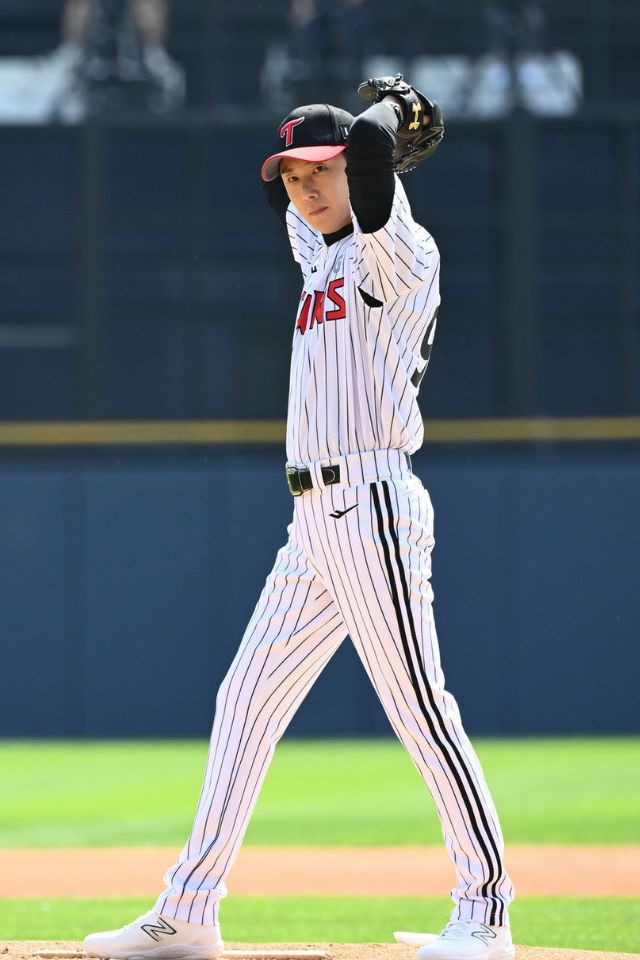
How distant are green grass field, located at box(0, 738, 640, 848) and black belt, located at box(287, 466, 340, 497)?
3625 mm

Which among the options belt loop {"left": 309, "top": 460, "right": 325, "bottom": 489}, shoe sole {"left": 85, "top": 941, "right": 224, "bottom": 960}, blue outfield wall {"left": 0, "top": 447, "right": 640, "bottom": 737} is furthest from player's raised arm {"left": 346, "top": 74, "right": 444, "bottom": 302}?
blue outfield wall {"left": 0, "top": 447, "right": 640, "bottom": 737}

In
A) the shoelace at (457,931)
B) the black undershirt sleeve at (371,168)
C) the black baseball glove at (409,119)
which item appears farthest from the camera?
the black baseball glove at (409,119)

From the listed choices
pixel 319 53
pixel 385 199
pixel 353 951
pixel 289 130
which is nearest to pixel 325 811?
pixel 353 951

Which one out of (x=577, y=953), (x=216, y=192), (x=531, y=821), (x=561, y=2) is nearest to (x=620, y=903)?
(x=577, y=953)

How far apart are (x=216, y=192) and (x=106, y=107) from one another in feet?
3.11

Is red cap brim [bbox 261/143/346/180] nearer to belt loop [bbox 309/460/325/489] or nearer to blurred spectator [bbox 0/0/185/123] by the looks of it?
belt loop [bbox 309/460/325/489]

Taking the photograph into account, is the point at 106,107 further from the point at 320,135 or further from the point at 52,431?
the point at 320,135

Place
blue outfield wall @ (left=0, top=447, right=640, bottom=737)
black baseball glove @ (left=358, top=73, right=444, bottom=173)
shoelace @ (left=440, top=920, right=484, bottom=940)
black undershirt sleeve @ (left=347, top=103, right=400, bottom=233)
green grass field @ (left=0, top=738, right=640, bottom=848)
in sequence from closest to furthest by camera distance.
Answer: black undershirt sleeve @ (left=347, top=103, right=400, bottom=233), shoelace @ (left=440, top=920, right=484, bottom=940), black baseball glove @ (left=358, top=73, right=444, bottom=173), green grass field @ (left=0, top=738, right=640, bottom=848), blue outfield wall @ (left=0, top=447, right=640, bottom=737)

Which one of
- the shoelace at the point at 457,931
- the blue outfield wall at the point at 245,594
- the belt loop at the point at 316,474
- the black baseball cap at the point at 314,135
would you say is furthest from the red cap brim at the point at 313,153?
the blue outfield wall at the point at 245,594

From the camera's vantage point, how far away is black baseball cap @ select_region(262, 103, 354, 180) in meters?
2.94

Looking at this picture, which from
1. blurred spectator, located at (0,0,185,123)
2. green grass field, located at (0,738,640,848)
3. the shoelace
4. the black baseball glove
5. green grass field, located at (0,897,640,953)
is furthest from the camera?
blurred spectator, located at (0,0,185,123)

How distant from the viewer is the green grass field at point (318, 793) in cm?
662

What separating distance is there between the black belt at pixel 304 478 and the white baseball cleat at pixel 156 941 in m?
0.80

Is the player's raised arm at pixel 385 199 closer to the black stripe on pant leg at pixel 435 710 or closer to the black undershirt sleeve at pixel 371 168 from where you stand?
the black undershirt sleeve at pixel 371 168
